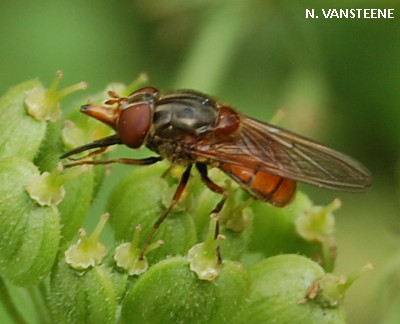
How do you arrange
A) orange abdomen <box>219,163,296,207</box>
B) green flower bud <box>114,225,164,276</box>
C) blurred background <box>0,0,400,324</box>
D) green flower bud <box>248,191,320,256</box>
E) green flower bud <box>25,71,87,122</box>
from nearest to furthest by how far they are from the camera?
green flower bud <box>114,225,164,276</box> < green flower bud <box>25,71,87,122</box> < orange abdomen <box>219,163,296,207</box> < green flower bud <box>248,191,320,256</box> < blurred background <box>0,0,400,324</box>

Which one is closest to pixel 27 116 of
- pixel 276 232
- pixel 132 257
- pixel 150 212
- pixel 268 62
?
pixel 150 212

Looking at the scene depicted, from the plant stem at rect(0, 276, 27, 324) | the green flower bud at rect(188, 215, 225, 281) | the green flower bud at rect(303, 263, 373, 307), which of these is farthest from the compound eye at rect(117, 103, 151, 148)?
the green flower bud at rect(303, 263, 373, 307)

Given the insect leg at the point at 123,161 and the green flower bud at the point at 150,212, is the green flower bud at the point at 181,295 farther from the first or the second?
the insect leg at the point at 123,161

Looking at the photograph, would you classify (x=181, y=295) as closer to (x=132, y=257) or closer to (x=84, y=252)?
(x=132, y=257)

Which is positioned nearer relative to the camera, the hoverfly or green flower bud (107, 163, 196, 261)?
green flower bud (107, 163, 196, 261)

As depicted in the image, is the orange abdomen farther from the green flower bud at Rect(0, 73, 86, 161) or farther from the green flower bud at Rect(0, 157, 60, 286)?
the green flower bud at Rect(0, 157, 60, 286)

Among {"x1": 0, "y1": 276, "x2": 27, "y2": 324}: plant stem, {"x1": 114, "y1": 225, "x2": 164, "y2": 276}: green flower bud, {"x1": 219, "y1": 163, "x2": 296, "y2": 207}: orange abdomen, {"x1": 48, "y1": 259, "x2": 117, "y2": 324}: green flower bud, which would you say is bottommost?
{"x1": 0, "y1": 276, "x2": 27, "y2": 324}: plant stem
